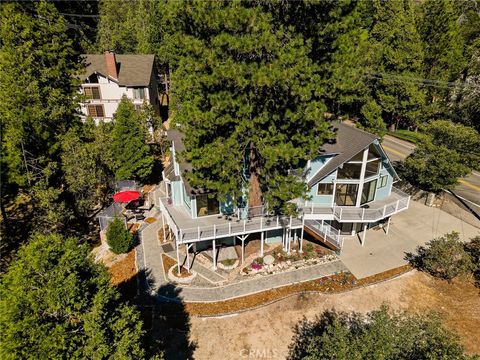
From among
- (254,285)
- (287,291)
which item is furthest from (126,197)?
(287,291)

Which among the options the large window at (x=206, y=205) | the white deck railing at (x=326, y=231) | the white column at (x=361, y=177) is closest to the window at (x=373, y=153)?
the white column at (x=361, y=177)

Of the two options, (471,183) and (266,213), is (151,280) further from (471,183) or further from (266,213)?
(471,183)

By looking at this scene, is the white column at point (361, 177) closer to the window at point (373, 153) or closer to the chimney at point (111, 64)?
the window at point (373, 153)

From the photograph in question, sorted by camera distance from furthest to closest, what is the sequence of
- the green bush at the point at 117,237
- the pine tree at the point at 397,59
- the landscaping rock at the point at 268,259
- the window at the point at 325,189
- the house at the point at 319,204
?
the pine tree at the point at 397,59
the green bush at the point at 117,237
the window at the point at 325,189
the landscaping rock at the point at 268,259
the house at the point at 319,204

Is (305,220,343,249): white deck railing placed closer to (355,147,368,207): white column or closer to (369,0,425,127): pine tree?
(355,147,368,207): white column

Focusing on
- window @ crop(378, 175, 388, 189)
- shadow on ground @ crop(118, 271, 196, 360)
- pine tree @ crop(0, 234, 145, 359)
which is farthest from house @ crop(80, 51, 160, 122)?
pine tree @ crop(0, 234, 145, 359)

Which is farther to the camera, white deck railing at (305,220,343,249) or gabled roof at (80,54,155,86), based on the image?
gabled roof at (80,54,155,86)

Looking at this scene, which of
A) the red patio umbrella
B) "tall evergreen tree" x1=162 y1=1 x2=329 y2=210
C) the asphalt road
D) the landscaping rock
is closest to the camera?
"tall evergreen tree" x1=162 y1=1 x2=329 y2=210
